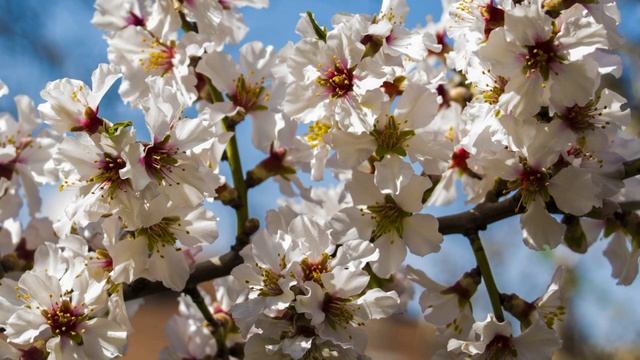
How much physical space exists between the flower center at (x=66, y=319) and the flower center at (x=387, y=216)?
393mm

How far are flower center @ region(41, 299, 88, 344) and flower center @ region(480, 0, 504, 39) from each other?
2.07 ft

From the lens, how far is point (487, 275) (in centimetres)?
109

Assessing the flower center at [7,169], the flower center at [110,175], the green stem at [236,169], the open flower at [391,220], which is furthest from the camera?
A: the flower center at [7,169]

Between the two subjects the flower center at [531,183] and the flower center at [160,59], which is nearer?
the flower center at [531,183]

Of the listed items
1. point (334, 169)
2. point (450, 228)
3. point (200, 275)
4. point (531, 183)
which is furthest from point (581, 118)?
point (200, 275)

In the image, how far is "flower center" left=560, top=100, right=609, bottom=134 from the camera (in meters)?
0.97

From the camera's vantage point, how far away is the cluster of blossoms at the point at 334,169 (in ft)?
3.07

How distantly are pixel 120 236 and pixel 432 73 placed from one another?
0.48 metres

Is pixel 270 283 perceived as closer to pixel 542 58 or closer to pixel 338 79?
pixel 338 79

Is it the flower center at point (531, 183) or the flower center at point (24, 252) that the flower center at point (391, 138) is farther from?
the flower center at point (24, 252)

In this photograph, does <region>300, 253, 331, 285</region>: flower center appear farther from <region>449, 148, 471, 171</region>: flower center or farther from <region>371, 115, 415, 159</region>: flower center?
<region>449, 148, 471, 171</region>: flower center

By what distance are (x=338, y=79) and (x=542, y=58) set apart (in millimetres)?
252

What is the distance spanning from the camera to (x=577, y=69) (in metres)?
0.93

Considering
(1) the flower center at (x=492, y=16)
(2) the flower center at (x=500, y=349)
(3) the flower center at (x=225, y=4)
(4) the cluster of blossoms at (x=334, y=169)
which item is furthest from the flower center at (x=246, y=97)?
(2) the flower center at (x=500, y=349)
